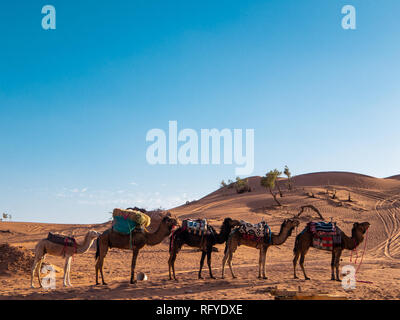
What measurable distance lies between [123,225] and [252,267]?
24.7 ft

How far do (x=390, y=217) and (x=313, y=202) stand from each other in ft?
25.6

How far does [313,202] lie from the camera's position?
125 feet

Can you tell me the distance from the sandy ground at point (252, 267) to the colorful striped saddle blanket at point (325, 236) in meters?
1.29

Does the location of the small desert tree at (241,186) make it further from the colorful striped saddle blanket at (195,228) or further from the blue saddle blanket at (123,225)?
the blue saddle blanket at (123,225)

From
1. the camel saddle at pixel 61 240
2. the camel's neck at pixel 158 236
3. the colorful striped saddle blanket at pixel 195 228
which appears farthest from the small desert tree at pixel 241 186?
the camel saddle at pixel 61 240

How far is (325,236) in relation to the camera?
42.4 ft

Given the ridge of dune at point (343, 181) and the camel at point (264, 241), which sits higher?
the ridge of dune at point (343, 181)

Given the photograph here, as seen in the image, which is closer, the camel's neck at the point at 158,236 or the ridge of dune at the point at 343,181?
the camel's neck at the point at 158,236

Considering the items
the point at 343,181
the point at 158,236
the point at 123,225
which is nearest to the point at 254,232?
the point at 158,236

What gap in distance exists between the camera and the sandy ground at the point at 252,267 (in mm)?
10781

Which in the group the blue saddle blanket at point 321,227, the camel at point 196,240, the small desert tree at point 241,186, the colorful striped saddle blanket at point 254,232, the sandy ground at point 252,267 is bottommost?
the sandy ground at point 252,267
